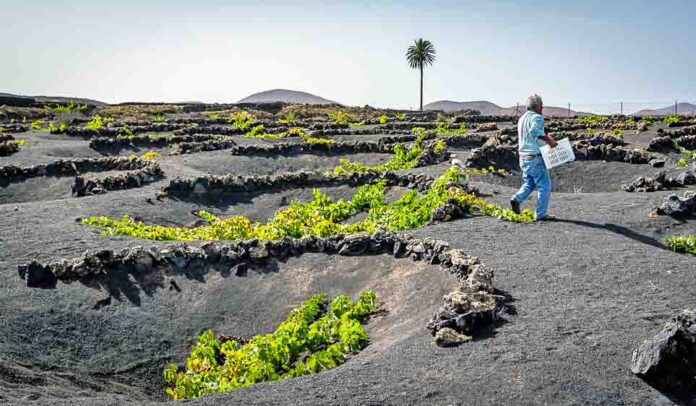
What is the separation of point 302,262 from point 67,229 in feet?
16.4

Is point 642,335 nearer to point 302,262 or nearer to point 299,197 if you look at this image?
point 302,262

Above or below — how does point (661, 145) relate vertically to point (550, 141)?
below

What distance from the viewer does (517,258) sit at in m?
8.99

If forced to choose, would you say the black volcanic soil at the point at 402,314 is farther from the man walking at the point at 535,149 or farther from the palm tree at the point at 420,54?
the palm tree at the point at 420,54

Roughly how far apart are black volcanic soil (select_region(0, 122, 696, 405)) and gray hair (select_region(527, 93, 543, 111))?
1.94m

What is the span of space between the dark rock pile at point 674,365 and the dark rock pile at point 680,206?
6569 millimetres

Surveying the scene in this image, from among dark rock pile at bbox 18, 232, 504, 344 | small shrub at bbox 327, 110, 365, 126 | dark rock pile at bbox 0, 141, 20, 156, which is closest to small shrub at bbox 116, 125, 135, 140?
dark rock pile at bbox 0, 141, 20, 156

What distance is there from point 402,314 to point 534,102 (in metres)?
4.96

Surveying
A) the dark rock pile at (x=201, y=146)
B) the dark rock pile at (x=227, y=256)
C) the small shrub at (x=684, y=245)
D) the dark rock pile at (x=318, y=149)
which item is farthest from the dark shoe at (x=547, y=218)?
the dark rock pile at (x=201, y=146)

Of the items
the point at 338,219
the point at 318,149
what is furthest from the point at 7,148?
the point at 338,219

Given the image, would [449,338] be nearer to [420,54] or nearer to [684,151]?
[684,151]

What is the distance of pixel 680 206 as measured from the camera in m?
11.0

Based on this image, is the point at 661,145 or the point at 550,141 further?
the point at 661,145

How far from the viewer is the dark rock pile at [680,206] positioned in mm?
11023
